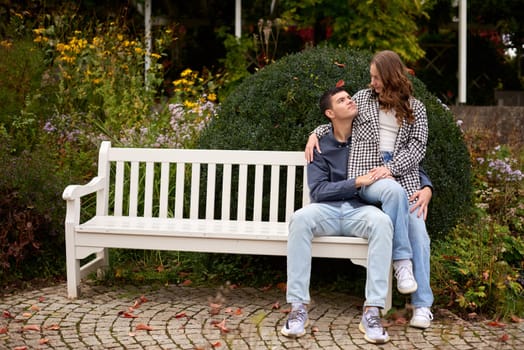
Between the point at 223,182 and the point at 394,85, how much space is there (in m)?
1.35

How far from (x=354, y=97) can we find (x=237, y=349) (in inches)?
71.6

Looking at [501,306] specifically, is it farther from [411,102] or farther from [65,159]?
[65,159]

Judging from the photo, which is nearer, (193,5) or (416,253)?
(416,253)

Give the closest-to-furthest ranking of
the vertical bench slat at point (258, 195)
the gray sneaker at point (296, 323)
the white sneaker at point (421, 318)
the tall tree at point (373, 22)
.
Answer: the gray sneaker at point (296, 323), the white sneaker at point (421, 318), the vertical bench slat at point (258, 195), the tall tree at point (373, 22)

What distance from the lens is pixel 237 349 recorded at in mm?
4156

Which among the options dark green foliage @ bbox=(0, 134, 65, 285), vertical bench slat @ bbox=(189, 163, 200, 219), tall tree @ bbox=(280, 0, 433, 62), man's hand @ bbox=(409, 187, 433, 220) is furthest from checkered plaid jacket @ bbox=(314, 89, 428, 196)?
tall tree @ bbox=(280, 0, 433, 62)

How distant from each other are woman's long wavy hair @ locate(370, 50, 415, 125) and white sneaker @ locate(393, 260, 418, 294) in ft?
2.82

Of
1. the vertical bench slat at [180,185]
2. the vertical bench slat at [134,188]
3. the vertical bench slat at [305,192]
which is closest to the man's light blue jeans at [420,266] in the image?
the vertical bench slat at [305,192]

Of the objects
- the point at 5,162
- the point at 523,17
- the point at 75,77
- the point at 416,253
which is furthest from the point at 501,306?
the point at 523,17

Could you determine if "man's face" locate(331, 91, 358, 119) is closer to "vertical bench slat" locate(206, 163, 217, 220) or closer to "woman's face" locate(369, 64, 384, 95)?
"woman's face" locate(369, 64, 384, 95)

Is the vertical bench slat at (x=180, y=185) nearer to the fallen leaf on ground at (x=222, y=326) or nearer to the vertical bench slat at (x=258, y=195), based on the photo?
the vertical bench slat at (x=258, y=195)

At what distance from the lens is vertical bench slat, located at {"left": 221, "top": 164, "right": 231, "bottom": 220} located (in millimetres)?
5535

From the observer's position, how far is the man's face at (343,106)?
4980 millimetres

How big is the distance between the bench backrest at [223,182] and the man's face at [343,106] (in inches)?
17.5
